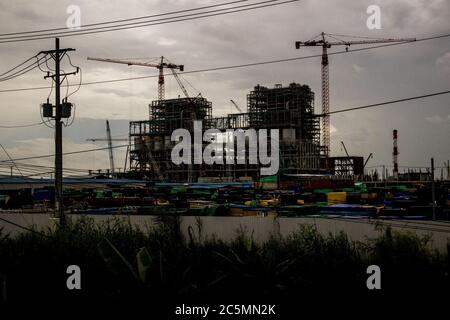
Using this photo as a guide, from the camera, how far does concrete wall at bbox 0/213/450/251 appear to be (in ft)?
47.5

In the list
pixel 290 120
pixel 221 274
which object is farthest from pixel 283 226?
pixel 290 120

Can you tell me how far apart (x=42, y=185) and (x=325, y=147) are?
81.4 m

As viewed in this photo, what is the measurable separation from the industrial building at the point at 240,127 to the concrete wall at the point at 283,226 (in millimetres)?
85798

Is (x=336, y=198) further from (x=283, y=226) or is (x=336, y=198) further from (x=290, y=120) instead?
(x=290, y=120)

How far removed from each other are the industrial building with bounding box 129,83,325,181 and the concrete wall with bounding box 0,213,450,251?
281 ft

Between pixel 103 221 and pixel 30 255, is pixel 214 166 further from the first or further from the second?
pixel 30 255

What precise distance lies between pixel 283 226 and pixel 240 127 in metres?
100.0

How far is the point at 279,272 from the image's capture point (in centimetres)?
1110

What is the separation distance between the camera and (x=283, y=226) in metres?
18.5

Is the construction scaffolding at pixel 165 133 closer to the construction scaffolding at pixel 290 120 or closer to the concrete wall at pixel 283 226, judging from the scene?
the construction scaffolding at pixel 290 120

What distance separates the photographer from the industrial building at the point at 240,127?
109m

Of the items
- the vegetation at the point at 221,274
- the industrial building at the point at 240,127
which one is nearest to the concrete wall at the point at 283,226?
the vegetation at the point at 221,274

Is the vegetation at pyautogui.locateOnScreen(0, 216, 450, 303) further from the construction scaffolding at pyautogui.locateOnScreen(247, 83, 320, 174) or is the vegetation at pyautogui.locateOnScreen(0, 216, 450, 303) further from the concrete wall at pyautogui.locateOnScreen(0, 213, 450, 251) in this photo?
the construction scaffolding at pyautogui.locateOnScreen(247, 83, 320, 174)
